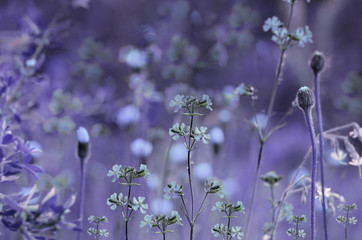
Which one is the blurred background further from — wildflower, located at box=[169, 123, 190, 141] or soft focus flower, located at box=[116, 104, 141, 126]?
wildflower, located at box=[169, 123, 190, 141]

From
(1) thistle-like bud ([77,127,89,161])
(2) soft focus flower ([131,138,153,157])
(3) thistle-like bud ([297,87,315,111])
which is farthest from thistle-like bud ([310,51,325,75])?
(2) soft focus flower ([131,138,153,157])

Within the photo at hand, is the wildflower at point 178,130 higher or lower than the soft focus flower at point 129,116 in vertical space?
lower

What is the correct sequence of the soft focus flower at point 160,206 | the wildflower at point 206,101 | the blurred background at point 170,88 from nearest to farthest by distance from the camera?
the wildflower at point 206,101, the soft focus flower at point 160,206, the blurred background at point 170,88

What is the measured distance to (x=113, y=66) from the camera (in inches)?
43.9

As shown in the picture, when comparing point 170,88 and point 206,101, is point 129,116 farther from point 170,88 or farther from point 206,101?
point 206,101

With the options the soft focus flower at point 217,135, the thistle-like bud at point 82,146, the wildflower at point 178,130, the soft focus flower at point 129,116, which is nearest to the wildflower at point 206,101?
the wildflower at point 178,130

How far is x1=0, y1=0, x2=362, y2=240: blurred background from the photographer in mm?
755

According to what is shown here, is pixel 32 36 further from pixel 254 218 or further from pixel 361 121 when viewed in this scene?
pixel 361 121

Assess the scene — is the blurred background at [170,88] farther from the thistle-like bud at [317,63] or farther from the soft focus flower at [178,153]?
the thistle-like bud at [317,63]

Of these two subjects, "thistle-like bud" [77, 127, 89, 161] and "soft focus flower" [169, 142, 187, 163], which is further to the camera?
"soft focus flower" [169, 142, 187, 163]

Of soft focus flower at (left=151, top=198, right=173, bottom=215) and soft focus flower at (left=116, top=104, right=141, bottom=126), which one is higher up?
soft focus flower at (left=116, top=104, right=141, bottom=126)

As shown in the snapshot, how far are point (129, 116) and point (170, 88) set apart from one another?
12 centimetres

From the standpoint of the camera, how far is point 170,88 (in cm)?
86

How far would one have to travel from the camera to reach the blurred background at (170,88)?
76 cm
